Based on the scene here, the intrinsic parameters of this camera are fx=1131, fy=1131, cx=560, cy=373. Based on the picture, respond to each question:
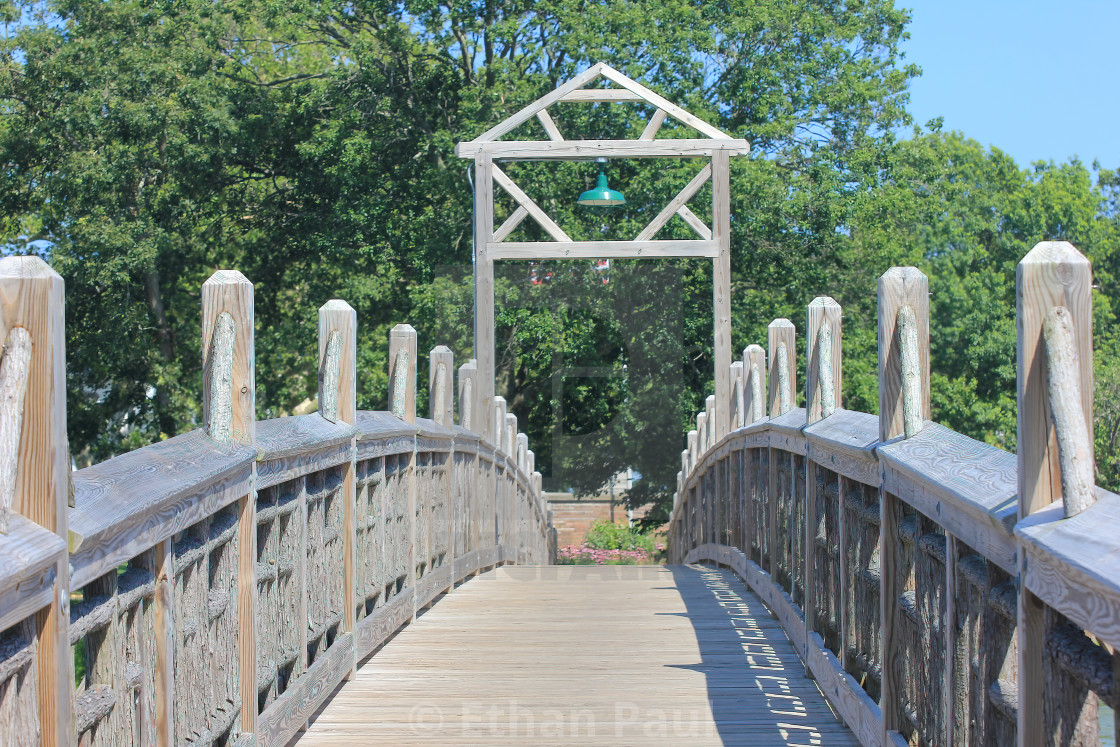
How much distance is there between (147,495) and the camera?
2262 mm

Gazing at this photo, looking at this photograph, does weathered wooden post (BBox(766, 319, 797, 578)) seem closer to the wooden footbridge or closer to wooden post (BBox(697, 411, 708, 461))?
the wooden footbridge

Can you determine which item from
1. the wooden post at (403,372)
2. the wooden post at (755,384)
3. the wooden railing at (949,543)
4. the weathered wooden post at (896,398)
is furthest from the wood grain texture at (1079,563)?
the wooden post at (755,384)

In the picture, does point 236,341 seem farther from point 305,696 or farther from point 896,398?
point 896,398

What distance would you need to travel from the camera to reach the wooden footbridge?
1794 millimetres

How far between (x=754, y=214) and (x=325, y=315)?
1348 centimetres

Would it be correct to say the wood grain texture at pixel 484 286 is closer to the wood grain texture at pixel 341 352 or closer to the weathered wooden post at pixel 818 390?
the wood grain texture at pixel 341 352

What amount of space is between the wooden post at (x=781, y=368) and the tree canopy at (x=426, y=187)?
10.3m

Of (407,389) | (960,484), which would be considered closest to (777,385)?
(407,389)

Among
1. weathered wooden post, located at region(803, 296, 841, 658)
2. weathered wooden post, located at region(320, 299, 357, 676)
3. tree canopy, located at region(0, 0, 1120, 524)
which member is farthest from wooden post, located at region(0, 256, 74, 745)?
tree canopy, located at region(0, 0, 1120, 524)

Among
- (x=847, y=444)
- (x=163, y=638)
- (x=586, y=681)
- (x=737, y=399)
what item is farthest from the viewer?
(x=737, y=399)

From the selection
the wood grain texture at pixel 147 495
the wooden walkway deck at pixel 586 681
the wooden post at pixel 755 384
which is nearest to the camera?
the wood grain texture at pixel 147 495

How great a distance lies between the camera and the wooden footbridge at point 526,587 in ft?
5.89

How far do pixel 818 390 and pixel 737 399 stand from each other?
3.18 metres

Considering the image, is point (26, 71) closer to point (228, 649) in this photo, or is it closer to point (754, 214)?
point (754, 214)
